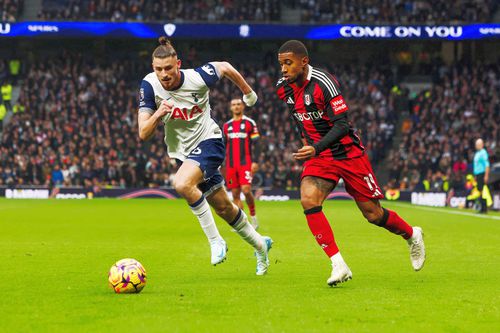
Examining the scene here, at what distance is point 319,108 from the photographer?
8.68 m

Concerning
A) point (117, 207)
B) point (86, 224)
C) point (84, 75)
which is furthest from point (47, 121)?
point (86, 224)

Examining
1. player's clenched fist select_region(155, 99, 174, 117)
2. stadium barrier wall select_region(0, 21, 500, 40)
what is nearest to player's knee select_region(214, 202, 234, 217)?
player's clenched fist select_region(155, 99, 174, 117)

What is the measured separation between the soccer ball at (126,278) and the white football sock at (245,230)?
1748 mm

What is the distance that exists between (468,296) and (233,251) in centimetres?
525

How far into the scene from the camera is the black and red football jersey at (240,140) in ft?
60.1

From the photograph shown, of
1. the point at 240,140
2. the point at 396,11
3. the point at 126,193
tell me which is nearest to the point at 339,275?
the point at 240,140

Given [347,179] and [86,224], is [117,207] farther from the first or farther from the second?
[347,179]

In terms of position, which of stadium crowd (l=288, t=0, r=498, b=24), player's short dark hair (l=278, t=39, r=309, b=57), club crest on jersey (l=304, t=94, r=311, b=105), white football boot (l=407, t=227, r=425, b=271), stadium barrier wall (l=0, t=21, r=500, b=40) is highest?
stadium crowd (l=288, t=0, r=498, b=24)

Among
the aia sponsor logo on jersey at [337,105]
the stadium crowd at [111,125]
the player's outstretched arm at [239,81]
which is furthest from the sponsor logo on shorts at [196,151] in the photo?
the stadium crowd at [111,125]

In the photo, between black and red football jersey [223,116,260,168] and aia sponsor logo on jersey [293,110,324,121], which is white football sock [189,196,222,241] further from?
black and red football jersey [223,116,260,168]

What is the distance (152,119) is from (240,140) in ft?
32.6

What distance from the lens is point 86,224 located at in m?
18.5

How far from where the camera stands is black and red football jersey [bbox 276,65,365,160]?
28.2 ft

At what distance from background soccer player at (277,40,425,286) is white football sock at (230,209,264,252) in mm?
925
